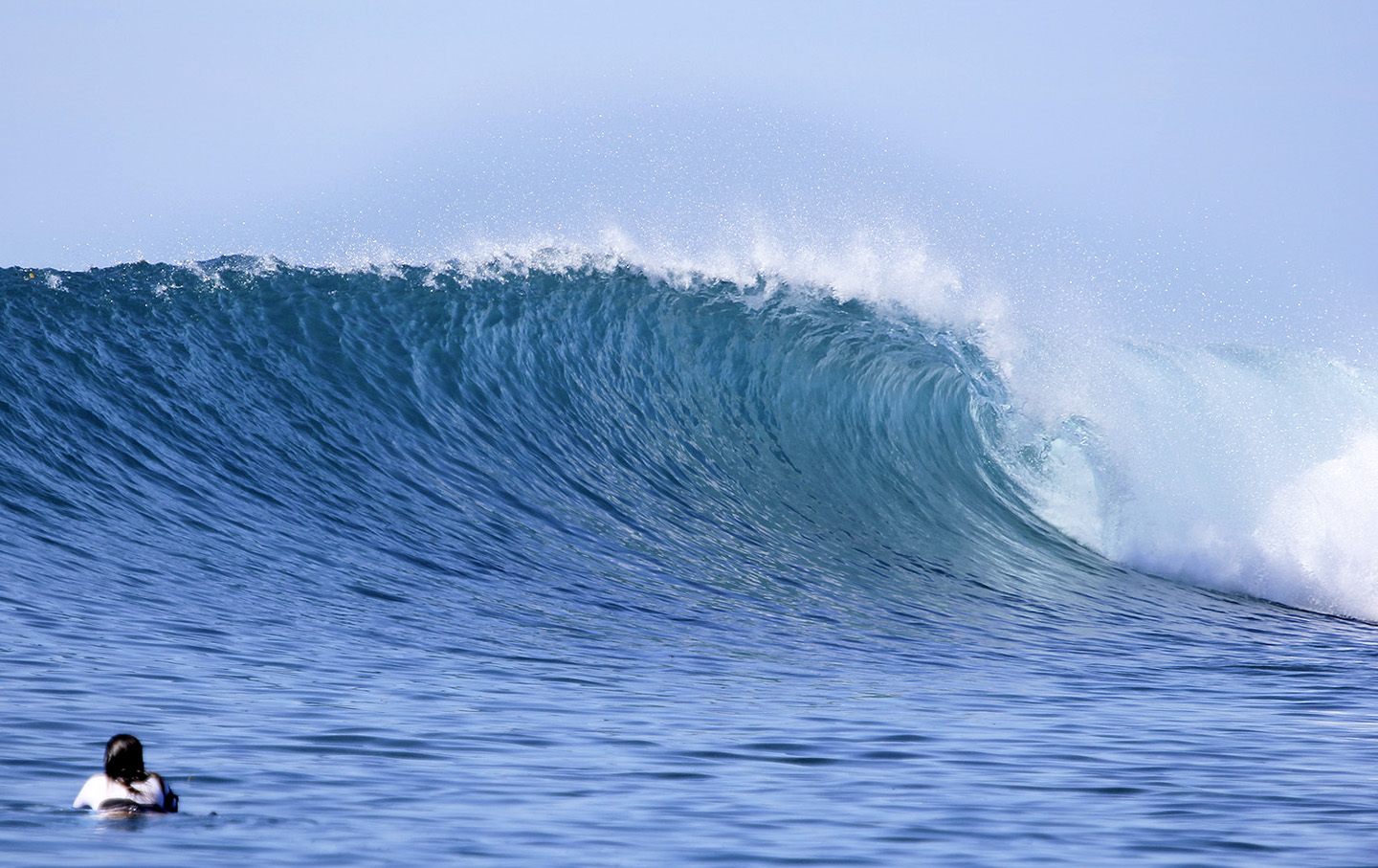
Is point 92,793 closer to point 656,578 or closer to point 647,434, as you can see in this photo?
→ point 656,578

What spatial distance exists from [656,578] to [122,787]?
575 cm

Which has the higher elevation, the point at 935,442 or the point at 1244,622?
the point at 935,442

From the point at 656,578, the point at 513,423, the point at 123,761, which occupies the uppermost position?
the point at 513,423

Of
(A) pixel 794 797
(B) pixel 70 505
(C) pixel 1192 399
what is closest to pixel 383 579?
(B) pixel 70 505

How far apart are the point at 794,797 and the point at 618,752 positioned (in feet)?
2.77

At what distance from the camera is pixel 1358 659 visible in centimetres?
884

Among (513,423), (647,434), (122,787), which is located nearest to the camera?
(122,787)

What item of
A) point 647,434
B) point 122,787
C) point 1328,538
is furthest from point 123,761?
point 1328,538

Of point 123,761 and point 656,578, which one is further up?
point 656,578

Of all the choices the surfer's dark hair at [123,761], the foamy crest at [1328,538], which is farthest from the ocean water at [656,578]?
the surfer's dark hair at [123,761]

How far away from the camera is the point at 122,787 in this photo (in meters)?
4.30

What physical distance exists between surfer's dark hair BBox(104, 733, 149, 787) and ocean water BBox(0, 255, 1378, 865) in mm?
145

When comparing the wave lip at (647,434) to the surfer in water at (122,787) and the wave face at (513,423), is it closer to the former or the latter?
the wave face at (513,423)

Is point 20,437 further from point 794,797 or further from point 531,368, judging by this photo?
point 794,797
